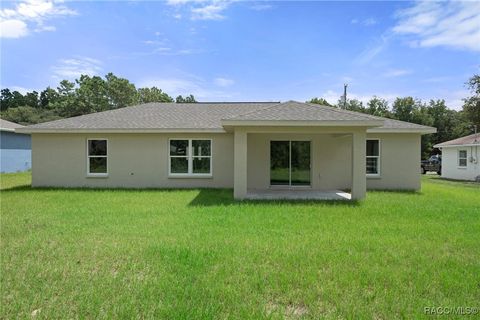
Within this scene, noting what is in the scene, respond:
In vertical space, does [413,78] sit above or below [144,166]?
above

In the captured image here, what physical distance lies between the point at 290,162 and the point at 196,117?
5.64 m

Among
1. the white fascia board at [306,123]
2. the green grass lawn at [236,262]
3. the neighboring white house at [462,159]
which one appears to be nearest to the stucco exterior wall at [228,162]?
the white fascia board at [306,123]

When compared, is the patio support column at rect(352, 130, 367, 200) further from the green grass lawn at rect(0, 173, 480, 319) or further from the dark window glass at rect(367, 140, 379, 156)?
the dark window glass at rect(367, 140, 379, 156)

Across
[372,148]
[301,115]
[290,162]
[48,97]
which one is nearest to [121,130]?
[290,162]

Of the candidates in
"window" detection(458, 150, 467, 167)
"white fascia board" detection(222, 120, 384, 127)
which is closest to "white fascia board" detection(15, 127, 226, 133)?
"white fascia board" detection(222, 120, 384, 127)

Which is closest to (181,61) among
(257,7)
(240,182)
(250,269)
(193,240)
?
(257,7)

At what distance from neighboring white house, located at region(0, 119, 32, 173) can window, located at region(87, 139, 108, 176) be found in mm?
12327

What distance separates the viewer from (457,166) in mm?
26688

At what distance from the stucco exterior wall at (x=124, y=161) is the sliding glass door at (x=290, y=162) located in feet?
6.95

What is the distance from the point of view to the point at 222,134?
16422 mm

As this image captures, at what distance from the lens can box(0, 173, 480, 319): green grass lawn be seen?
164 inches

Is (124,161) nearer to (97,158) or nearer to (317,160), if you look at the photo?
(97,158)

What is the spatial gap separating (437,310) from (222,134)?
13.2 meters

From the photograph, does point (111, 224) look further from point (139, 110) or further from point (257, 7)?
point (139, 110)
